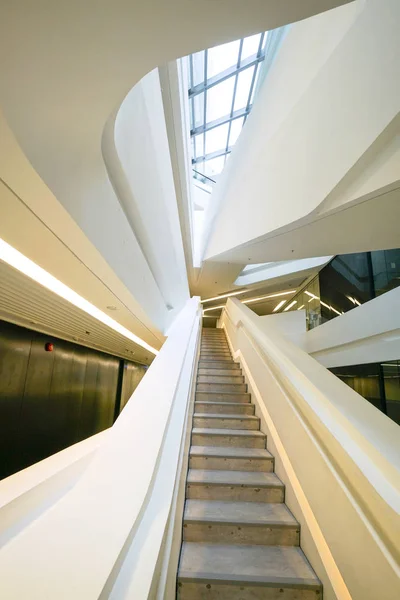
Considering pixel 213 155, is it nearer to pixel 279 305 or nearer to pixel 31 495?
pixel 279 305

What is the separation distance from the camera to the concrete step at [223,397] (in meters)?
3.83

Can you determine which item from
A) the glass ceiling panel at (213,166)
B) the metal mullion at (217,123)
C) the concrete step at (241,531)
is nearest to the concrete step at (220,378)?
the concrete step at (241,531)

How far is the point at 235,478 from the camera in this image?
2.40 m

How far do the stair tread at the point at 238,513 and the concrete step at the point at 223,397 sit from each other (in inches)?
62.7

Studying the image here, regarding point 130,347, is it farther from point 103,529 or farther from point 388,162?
point 103,529

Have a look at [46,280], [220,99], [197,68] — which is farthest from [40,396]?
[220,99]

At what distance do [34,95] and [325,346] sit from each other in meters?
7.72

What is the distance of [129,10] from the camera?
129 cm

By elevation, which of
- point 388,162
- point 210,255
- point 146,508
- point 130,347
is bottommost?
point 146,508

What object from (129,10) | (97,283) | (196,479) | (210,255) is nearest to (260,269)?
(210,255)

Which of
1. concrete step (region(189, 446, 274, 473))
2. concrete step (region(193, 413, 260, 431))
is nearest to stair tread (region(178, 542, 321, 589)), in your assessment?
concrete step (region(189, 446, 274, 473))

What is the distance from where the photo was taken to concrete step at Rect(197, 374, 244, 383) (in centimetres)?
437

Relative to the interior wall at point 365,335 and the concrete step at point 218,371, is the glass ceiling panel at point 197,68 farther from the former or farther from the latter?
the concrete step at point 218,371

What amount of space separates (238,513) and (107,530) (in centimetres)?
148
